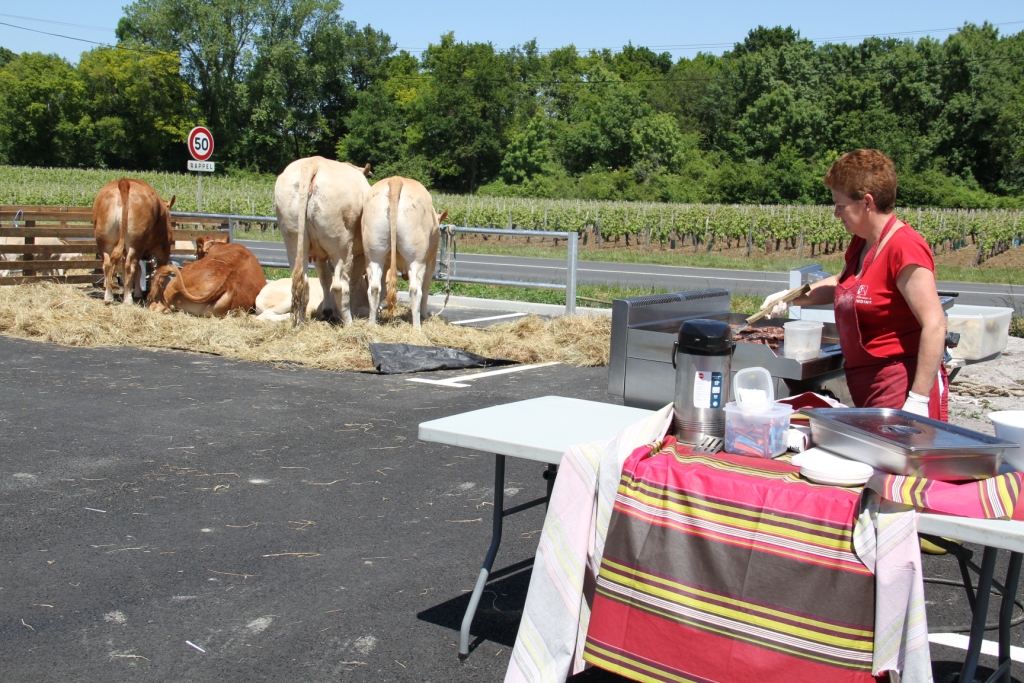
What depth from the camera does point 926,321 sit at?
325cm

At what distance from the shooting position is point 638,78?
4099 inches

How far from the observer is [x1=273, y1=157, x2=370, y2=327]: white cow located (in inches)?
368

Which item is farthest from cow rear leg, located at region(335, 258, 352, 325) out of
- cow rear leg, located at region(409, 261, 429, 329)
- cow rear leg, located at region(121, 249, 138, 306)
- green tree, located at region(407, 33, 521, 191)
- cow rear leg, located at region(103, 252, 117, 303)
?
green tree, located at region(407, 33, 521, 191)

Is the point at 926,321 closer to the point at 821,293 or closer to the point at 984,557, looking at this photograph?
the point at 821,293

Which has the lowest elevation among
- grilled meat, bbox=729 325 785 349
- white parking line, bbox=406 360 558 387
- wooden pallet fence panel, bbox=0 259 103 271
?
white parking line, bbox=406 360 558 387

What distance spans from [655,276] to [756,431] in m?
19.0

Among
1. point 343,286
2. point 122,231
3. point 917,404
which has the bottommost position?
point 343,286

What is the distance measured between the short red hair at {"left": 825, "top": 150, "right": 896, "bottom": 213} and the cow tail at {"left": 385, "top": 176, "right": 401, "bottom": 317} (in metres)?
6.45

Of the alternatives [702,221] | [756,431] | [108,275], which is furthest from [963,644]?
[702,221]

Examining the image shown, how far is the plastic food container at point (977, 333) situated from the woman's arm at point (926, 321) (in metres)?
3.40

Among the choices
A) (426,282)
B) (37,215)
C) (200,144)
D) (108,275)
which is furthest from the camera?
(200,144)

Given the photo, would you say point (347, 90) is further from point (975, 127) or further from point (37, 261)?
point (37, 261)

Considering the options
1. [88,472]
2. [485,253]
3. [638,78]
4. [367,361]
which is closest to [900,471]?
[88,472]

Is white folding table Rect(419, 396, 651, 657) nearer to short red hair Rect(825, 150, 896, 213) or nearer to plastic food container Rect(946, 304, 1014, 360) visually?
short red hair Rect(825, 150, 896, 213)
